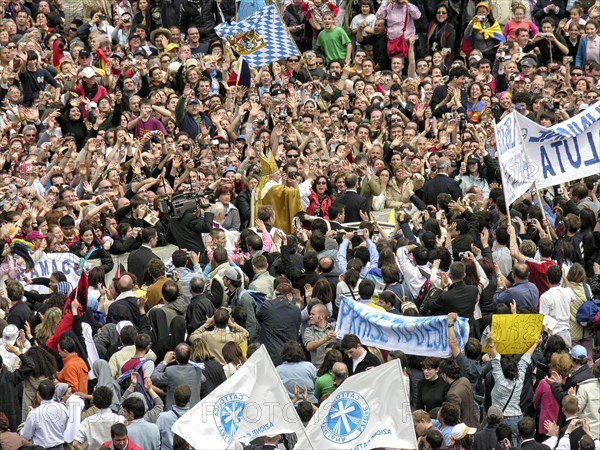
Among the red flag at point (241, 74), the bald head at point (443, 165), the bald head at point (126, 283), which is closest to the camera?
the bald head at point (126, 283)

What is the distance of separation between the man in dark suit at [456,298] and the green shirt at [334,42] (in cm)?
1183

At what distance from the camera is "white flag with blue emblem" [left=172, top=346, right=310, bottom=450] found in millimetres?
15969

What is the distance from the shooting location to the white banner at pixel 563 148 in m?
21.2

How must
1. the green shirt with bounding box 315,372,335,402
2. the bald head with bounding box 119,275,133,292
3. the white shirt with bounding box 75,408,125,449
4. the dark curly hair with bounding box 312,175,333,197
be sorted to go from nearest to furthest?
the white shirt with bounding box 75,408,125,449
the green shirt with bounding box 315,372,335,402
the bald head with bounding box 119,275,133,292
the dark curly hair with bounding box 312,175,333,197

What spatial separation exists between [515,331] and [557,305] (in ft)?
4.40

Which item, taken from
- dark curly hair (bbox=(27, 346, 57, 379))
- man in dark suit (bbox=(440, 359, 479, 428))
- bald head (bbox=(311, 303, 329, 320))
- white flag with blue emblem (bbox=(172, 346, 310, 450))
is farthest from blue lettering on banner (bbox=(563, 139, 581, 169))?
dark curly hair (bbox=(27, 346, 57, 379))

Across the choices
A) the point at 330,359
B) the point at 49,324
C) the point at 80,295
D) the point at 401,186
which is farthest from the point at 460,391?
the point at 401,186

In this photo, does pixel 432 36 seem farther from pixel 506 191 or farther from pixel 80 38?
pixel 506 191

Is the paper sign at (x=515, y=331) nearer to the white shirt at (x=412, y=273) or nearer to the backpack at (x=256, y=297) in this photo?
the white shirt at (x=412, y=273)

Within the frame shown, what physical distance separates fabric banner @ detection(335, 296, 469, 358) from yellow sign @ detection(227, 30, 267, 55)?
983 cm

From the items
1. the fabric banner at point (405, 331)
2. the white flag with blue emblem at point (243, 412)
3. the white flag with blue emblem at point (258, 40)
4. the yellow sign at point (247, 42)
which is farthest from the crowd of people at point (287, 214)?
the yellow sign at point (247, 42)

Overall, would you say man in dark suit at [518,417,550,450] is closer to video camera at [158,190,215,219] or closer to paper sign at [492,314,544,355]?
paper sign at [492,314,544,355]

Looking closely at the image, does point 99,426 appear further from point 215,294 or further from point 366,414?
point 215,294

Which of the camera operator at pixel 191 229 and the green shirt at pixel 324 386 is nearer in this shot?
the green shirt at pixel 324 386
